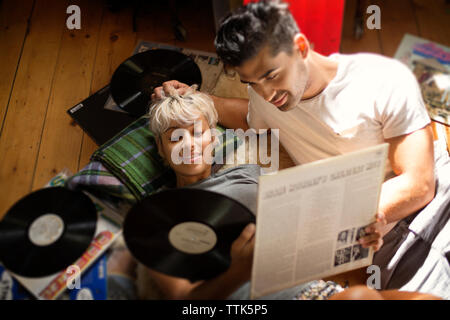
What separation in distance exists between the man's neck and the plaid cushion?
342 millimetres

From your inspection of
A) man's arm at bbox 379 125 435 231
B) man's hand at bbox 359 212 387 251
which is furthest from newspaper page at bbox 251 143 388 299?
man's arm at bbox 379 125 435 231

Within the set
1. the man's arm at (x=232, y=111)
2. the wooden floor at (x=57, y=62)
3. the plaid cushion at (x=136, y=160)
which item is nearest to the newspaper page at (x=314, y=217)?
the wooden floor at (x=57, y=62)

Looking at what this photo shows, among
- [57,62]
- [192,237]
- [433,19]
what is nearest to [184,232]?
[192,237]

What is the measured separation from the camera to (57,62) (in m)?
1.04

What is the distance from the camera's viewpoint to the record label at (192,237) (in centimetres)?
77

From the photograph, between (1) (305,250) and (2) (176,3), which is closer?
(1) (305,250)

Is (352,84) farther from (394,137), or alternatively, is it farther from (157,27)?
(157,27)

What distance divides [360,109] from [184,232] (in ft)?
1.52

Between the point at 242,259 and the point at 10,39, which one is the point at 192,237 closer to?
the point at 242,259

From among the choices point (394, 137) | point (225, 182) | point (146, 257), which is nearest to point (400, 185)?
point (394, 137)

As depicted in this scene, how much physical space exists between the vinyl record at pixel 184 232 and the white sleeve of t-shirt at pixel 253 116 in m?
0.39

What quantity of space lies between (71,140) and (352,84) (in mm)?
648

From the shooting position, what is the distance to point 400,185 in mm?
946

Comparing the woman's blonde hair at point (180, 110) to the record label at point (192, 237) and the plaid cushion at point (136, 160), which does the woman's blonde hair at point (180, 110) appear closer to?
the plaid cushion at point (136, 160)
